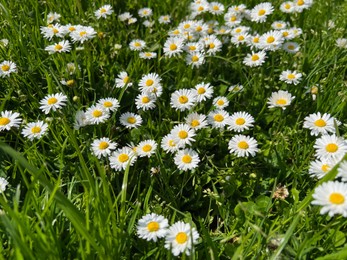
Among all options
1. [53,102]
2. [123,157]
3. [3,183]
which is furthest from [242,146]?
[3,183]

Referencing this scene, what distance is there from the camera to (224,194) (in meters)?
2.21

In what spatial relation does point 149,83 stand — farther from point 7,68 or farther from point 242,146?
point 7,68

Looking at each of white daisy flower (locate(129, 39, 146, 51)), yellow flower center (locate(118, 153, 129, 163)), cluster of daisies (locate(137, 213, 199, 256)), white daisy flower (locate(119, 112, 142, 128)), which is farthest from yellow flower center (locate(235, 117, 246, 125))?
white daisy flower (locate(129, 39, 146, 51))

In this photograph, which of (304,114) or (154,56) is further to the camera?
(154,56)

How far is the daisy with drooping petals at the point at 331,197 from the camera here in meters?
1.60

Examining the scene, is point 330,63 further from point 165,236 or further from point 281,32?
point 165,236

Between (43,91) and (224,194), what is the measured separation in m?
1.39

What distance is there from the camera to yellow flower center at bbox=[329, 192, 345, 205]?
1.62 m

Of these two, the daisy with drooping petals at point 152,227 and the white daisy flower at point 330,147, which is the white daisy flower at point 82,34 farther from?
the white daisy flower at point 330,147

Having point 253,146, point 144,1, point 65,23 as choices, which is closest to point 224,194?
point 253,146

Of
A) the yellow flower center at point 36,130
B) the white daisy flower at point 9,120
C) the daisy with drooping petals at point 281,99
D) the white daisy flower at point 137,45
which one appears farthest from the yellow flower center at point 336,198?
the white daisy flower at point 137,45

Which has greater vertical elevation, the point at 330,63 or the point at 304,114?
the point at 330,63

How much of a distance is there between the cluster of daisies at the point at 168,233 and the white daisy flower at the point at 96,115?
0.72m

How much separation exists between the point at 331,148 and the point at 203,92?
0.83 metres
